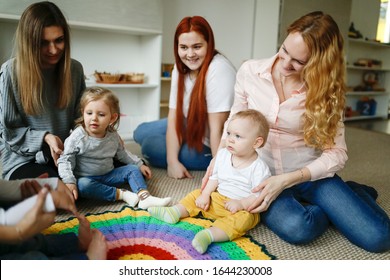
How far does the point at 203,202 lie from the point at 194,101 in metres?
0.44

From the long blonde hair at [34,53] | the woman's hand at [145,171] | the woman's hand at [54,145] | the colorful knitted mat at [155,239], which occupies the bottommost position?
the colorful knitted mat at [155,239]

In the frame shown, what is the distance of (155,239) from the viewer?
0.86 metres

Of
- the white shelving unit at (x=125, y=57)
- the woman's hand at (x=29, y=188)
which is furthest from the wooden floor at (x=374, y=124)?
the woman's hand at (x=29, y=188)

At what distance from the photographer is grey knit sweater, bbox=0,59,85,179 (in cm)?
99

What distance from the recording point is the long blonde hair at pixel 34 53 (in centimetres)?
91

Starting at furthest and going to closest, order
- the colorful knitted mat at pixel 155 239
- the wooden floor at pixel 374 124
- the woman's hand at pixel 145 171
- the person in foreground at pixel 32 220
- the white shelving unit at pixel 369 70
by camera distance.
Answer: the white shelving unit at pixel 369 70, the wooden floor at pixel 374 124, the woman's hand at pixel 145 171, the colorful knitted mat at pixel 155 239, the person in foreground at pixel 32 220

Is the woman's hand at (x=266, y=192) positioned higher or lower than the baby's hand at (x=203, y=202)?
higher

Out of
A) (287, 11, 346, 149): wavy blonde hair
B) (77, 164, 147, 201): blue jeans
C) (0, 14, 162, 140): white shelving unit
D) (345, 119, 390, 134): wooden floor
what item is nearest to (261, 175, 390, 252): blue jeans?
(287, 11, 346, 149): wavy blonde hair

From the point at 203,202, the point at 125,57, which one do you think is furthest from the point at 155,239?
the point at 125,57

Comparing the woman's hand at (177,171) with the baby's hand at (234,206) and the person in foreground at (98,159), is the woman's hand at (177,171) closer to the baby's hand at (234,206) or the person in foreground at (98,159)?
the person in foreground at (98,159)

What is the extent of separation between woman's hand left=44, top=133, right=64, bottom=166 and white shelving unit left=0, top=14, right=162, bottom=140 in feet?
1.56

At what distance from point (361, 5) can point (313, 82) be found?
8.33ft

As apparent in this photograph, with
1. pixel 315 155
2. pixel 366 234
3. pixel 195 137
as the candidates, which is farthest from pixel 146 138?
pixel 366 234

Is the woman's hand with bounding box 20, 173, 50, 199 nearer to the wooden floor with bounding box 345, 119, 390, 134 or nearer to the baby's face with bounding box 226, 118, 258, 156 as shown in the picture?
the baby's face with bounding box 226, 118, 258, 156
